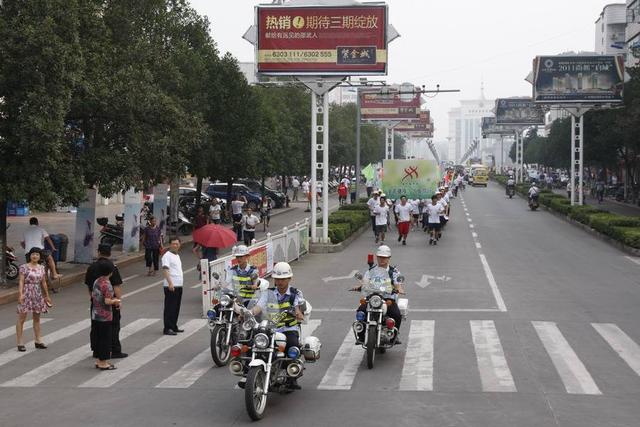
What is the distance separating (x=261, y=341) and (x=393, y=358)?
11.8ft

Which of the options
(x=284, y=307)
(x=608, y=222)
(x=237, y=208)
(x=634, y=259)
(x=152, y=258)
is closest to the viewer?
(x=284, y=307)

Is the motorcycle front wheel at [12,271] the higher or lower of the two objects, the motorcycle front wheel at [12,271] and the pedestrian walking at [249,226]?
A: the lower

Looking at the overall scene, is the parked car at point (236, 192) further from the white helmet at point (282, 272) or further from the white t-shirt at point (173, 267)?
the white helmet at point (282, 272)

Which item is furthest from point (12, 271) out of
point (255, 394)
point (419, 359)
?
point (255, 394)

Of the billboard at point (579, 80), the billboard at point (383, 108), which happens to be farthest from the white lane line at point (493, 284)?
the billboard at point (383, 108)

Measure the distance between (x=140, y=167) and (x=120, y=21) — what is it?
5.04 meters

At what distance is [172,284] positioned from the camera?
15164mm

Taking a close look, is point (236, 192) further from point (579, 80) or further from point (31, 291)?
point (31, 291)

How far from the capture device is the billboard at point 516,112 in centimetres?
10350

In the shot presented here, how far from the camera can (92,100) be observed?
22.4 meters

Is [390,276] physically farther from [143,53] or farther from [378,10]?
[378,10]

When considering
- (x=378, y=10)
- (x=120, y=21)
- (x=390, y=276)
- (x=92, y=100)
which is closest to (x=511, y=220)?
(x=378, y=10)

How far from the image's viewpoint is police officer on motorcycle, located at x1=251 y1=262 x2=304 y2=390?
10.9 meters

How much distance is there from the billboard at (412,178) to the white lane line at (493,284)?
1191 centimetres
